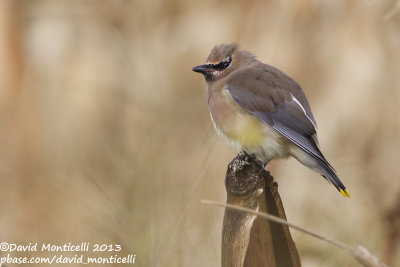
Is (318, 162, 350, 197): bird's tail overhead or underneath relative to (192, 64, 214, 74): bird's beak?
underneath

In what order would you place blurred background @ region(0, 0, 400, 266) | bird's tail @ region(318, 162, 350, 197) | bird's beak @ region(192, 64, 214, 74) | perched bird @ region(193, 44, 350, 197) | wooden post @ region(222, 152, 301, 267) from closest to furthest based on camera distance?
wooden post @ region(222, 152, 301, 267)
bird's tail @ region(318, 162, 350, 197)
perched bird @ region(193, 44, 350, 197)
bird's beak @ region(192, 64, 214, 74)
blurred background @ region(0, 0, 400, 266)

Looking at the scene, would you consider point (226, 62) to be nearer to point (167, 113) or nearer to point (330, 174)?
point (167, 113)

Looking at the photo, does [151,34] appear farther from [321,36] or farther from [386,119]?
[386,119]

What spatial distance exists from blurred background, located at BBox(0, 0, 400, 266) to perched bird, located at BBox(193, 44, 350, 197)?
0.54 m

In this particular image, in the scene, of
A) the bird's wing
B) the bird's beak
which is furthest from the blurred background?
the bird's wing

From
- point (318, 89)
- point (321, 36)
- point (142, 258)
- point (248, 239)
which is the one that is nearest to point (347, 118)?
point (318, 89)

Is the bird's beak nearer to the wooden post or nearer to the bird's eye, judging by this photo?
the bird's eye

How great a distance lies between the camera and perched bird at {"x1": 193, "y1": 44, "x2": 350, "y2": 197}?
4.35m

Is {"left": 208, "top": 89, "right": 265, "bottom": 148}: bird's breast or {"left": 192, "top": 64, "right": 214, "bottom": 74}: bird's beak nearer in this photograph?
{"left": 208, "top": 89, "right": 265, "bottom": 148}: bird's breast

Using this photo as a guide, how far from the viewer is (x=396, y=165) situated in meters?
6.83

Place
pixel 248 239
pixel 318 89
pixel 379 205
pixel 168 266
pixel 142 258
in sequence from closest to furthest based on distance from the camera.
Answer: pixel 248 239 → pixel 142 258 → pixel 168 266 → pixel 379 205 → pixel 318 89

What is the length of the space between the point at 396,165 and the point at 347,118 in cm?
64

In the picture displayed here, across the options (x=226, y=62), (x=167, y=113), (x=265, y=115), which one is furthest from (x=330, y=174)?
(x=167, y=113)

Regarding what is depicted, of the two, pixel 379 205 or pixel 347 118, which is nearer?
pixel 379 205
